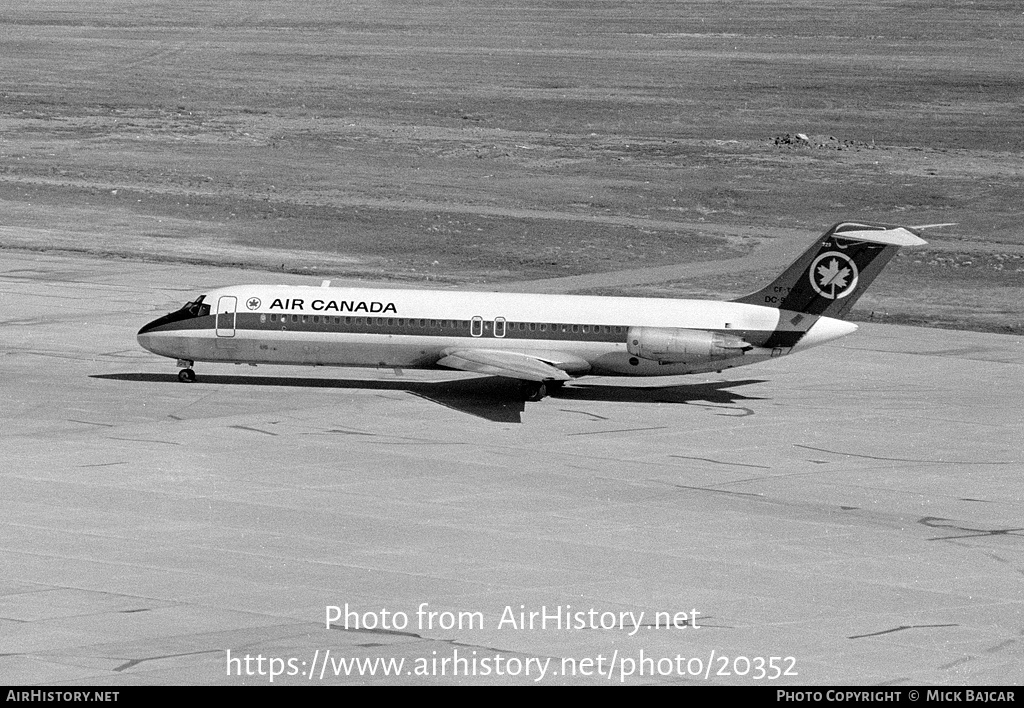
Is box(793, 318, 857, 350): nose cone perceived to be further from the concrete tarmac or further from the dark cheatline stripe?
the concrete tarmac

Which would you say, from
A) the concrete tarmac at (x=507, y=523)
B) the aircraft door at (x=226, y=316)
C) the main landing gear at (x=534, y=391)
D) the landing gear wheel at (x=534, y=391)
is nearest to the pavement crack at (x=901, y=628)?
the concrete tarmac at (x=507, y=523)

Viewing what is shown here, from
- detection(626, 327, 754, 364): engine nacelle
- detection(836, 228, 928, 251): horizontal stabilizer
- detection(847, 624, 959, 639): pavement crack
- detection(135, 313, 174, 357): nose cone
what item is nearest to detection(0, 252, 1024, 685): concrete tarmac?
detection(847, 624, 959, 639): pavement crack

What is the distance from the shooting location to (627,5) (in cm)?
19788

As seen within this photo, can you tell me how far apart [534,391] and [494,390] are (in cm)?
196

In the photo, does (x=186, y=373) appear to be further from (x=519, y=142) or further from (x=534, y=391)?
(x=519, y=142)

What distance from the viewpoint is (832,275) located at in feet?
171

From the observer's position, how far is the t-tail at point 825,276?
51938mm

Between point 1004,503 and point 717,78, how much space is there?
345ft

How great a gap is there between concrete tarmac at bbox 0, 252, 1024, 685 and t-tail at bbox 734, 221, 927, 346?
269cm

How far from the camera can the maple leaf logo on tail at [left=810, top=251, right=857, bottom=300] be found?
52.0m

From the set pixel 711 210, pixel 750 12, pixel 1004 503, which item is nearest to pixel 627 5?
pixel 750 12

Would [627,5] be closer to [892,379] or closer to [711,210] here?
[711,210]

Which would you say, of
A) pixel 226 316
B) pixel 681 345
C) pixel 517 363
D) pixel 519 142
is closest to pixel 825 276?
pixel 681 345

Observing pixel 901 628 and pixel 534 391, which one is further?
pixel 534 391
